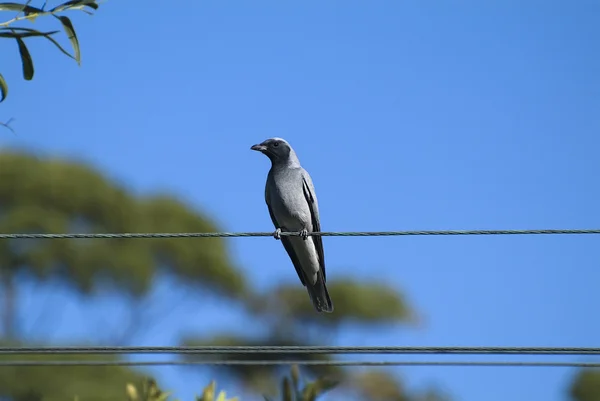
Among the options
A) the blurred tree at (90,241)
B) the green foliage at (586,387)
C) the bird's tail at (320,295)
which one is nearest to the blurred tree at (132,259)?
the blurred tree at (90,241)

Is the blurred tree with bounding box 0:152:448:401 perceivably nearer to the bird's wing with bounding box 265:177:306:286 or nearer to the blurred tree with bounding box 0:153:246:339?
the blurred tree with bounding box 0:153:246:339

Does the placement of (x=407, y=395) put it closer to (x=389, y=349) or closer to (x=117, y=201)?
(x=117, y=201)

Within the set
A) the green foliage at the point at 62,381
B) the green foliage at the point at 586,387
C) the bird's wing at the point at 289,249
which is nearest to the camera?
the bird's wing at the point at 289,249

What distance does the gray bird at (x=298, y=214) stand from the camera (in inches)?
417

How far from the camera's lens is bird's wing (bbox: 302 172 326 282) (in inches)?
423

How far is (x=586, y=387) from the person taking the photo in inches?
1187

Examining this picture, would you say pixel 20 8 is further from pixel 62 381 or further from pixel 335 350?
pixel 62 381

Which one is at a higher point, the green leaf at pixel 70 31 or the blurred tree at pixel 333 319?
the green leaf at pixel 70 31

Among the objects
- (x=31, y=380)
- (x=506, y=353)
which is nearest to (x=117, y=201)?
(x=31, y=380)

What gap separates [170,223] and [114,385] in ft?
24.0

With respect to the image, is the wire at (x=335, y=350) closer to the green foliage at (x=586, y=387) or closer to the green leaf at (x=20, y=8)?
the green leaf at (x=20, y=8)

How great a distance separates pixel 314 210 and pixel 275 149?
2.58ft

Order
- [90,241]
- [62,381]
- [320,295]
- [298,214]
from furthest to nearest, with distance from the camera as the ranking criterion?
1. [90,241]
2. [62,381]
3. [320,295]
4. [298,214]

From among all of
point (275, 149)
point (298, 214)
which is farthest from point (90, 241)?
point (298, 214)
